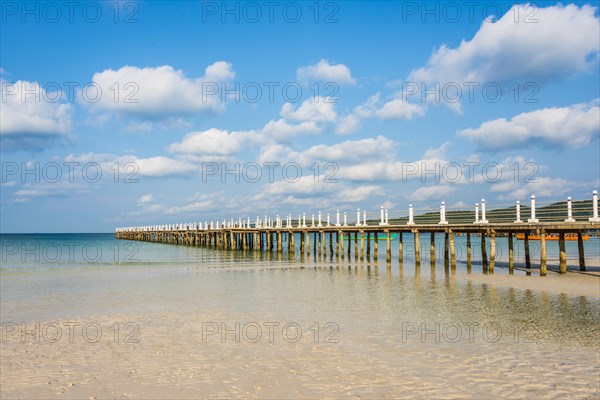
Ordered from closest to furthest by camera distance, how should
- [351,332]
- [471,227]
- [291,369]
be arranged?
[291,369], [351,332], [471,227]

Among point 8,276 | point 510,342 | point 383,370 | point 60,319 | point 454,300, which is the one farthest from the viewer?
point 8,276

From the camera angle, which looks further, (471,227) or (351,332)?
(471,227)

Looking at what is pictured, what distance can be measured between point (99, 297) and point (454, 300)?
12.5m

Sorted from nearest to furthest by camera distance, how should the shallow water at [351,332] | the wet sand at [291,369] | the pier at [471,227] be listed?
1. the wet sand at [291,369]
2. the shallow water at [351,332]
3. the pier at [471,227]

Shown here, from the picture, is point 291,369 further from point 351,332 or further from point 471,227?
point 471,227

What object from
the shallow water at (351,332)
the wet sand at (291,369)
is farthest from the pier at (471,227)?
the wet sand at (291,369)

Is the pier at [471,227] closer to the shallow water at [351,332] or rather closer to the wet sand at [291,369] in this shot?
the shallow water at [351,332]

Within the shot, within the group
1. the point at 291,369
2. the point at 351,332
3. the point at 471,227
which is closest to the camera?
the point at 291,369

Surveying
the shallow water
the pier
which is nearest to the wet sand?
the shallow water

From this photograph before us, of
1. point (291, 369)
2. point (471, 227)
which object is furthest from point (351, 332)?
point (471, 227)

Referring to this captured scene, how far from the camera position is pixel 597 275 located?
872 inches

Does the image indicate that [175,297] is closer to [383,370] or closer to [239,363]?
[239,363]

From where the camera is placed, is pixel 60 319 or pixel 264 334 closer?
pixel 264 334

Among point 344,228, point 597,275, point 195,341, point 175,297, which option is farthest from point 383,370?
point 344,228
